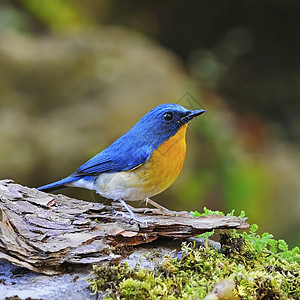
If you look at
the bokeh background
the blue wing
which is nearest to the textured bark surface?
the blue wing

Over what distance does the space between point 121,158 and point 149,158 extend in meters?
0.27

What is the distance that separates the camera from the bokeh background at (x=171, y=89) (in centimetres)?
735

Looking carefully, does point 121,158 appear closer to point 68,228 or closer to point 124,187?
point 124,187

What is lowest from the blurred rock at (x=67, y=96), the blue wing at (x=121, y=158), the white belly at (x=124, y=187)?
the white belly at (x=124, y=187)

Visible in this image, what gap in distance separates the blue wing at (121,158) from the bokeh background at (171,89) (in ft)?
8.84

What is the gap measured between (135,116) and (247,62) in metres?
4.99

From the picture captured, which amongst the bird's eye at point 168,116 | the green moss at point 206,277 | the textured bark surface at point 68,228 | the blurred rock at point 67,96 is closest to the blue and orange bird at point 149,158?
the bird's eye at point 168,116

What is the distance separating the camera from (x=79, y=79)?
8023 mm

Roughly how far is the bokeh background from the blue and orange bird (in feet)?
8.98

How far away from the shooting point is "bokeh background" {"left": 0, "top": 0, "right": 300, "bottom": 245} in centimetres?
735

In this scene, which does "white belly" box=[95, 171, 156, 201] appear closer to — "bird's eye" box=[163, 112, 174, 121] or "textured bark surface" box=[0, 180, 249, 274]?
"textured bark surface" box=[0, 180, 249, 274]

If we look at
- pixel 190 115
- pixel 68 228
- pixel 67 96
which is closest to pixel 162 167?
pixel 190 115

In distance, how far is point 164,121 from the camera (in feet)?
12.2

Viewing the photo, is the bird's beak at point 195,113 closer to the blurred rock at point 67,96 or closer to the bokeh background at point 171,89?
the bokeh background at point 171,89
